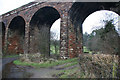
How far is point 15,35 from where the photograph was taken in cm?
1695

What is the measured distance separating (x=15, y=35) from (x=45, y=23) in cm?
629

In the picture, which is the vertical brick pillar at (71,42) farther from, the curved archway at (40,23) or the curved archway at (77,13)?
the curved archway at (40,23)

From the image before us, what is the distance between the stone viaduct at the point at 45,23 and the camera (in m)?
9.76

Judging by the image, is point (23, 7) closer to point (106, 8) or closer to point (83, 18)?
point (83, 18)

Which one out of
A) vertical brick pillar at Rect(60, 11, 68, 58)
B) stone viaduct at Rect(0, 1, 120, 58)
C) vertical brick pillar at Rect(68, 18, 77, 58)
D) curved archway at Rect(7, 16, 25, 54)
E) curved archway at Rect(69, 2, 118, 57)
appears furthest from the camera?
curved archway at Rect(7, 16, 25, 54)

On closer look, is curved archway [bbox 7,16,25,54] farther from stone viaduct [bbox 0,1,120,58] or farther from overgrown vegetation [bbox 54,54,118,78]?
overgrown vegetation [bbox 54,54,118,78]

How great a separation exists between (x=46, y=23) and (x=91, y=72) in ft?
40.1

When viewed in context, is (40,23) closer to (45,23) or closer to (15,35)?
(45,23)

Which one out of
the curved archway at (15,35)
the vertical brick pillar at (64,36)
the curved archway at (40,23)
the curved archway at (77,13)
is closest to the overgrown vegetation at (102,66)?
the vertical brick pillar at (64,36)

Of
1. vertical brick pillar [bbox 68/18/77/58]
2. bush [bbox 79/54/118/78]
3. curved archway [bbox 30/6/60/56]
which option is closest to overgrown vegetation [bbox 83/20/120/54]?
bush [bbox 79/54/118/78]

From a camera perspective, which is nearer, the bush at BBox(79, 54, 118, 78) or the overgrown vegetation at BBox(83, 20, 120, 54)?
the bush at BBox(79, 54, 118, 78)

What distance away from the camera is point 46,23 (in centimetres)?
1457

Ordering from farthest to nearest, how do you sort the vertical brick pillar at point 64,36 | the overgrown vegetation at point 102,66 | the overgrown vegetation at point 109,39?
the vertical brick pillar at point 64,36 < the overgrown vegetation at point 109,39 < the overgrown vegetation at point 102,66

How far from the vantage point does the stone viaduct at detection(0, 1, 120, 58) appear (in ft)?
32.0
